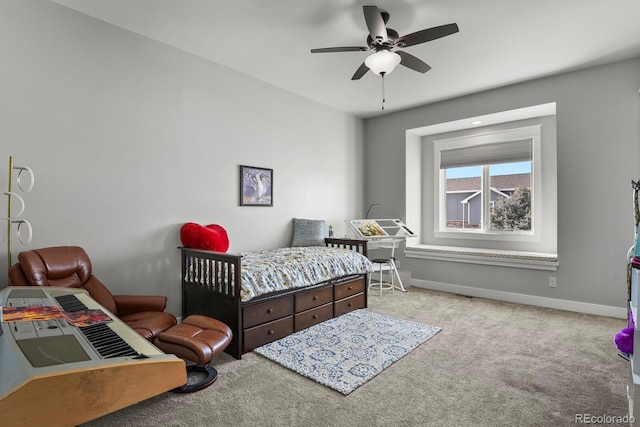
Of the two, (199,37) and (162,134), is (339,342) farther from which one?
(199,37)

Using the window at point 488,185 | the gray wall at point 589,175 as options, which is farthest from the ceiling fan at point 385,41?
the window at point 488,185

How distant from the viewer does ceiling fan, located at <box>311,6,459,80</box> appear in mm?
2402

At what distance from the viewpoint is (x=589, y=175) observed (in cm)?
377

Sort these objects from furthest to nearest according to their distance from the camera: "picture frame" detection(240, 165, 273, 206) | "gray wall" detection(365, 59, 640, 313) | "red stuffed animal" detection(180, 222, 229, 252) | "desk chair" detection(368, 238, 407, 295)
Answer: "desk chair" detection(368, 238, 407, 295) < "picture frame" detection(240, 165, 273, 206) < "gray wall" detection(365, 59, 640, 313) < "red stuffed animal" detection(180, 222, 229, 252)

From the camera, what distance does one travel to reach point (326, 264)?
355cm

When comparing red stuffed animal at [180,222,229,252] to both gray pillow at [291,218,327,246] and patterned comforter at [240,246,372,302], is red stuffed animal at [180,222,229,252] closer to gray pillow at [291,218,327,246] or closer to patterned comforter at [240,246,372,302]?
patterned comforter at [240,246,372,302]

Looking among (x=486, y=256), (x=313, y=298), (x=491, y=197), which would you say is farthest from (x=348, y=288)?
(x=491, y=197)

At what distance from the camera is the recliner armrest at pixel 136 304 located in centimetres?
256

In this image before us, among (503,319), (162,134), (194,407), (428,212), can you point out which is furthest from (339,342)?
(428,212)

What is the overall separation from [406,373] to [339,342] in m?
0.70

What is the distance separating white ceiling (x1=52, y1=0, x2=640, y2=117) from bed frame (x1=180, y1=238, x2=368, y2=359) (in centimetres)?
199

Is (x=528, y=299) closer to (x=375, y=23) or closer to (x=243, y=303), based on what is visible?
(x=243, y=303)

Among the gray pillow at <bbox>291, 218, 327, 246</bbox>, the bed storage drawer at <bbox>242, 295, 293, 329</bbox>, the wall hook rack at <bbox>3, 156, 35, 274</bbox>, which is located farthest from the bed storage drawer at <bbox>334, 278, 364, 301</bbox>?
the wall hook rack at <bbox>3, 156, 35, 274</bbox>

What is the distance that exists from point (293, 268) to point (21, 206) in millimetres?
2147
